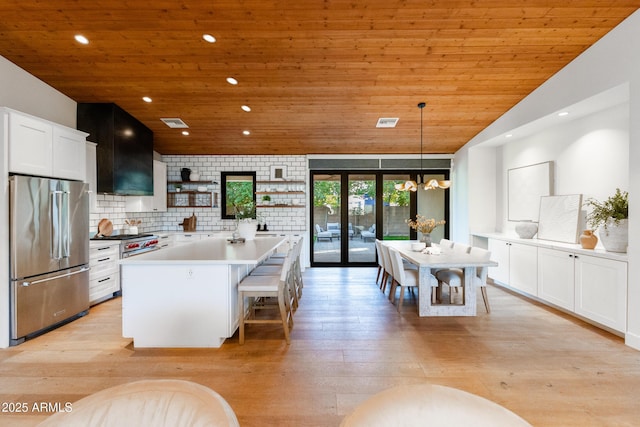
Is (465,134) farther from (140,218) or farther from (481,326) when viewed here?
(140,218)

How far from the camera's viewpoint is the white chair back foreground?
86 cm

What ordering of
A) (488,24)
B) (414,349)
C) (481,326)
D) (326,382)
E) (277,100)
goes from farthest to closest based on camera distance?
(277,100) → (481,326) → (488,24) → (414,349) → (326,382)

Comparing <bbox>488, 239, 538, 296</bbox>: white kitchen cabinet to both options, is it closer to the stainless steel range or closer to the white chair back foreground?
the white chair back foreground

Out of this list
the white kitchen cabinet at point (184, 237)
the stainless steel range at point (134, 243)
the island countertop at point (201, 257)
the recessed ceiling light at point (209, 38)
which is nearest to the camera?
the island countertop at point (201, 257)

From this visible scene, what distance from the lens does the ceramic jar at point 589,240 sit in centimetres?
358

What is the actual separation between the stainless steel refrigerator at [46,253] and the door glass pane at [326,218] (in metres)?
4.20

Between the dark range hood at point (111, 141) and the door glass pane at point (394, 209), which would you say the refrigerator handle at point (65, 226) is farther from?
the door glass pane at point (394, 209)

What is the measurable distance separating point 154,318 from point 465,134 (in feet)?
18.9

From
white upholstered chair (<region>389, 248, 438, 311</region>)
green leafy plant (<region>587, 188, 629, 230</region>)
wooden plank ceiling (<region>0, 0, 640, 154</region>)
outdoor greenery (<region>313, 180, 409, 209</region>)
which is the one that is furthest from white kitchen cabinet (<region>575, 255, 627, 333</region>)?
outdoor greenery (<region>313, 180, 409, 209</region>)

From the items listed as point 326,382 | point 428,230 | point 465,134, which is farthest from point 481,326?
point 465,134

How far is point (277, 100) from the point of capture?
4.66 meters

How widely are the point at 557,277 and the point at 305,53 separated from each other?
4098 millimetres

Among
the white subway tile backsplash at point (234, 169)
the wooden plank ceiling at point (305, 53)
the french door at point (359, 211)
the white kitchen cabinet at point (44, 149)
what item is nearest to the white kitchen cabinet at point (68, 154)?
the white kitchen cabinet at point (44, 149)

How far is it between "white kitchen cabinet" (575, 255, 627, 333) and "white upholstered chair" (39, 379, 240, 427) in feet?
12.7
